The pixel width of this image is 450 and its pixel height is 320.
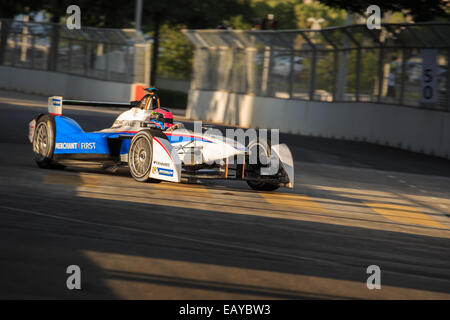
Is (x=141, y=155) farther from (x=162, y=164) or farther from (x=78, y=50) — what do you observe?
(x=78, y=50)

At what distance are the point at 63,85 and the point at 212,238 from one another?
36.9 metres

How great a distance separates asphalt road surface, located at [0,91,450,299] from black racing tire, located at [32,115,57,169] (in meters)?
0.21

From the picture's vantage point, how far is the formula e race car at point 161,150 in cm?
1141

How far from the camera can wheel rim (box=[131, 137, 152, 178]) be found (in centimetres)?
1164

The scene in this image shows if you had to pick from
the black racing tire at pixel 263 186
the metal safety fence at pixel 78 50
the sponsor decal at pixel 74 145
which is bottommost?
the black racing tire at pixel 263 186

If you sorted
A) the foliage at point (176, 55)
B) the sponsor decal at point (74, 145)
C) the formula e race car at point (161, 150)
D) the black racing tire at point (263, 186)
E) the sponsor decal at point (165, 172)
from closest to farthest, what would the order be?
1. the sponsor decal at point (165, 172)
2. the formula e race car at point (161, 150)
3. the black racing tire at point (263, 186)
4. the sponsor decal at point (74, 145)
5. the foliage at point (176, 55)

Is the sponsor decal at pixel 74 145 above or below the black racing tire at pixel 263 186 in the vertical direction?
above

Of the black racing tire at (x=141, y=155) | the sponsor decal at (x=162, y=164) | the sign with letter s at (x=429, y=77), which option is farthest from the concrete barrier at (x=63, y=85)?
the sponsor decal at (x=162, y=164)

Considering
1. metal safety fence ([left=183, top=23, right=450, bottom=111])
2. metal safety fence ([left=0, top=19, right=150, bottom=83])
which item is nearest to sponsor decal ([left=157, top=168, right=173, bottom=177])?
metal safety fence ([left=183, top=23, right=450, bottom=111])

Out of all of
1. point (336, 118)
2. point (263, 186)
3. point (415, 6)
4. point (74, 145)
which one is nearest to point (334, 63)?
point (336, 118)

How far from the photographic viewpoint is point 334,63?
2775 cm

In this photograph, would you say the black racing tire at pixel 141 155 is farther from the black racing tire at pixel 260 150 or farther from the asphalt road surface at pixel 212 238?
the black racing tire at pixel 260 150

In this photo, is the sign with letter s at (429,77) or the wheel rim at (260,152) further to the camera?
the sign with letter s at (429,77)

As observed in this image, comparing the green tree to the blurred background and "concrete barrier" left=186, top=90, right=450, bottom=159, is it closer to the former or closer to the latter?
the blurred background
